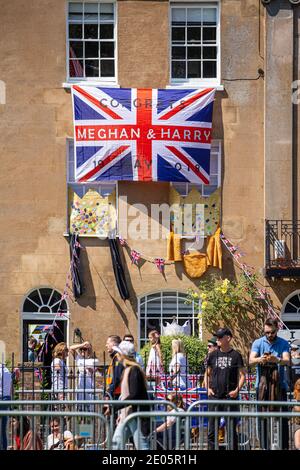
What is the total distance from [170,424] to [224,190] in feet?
44.6

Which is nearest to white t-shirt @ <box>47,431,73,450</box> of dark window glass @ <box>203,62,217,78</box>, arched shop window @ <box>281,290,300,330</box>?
arched shop window @ <box>281,290,300,330</box>

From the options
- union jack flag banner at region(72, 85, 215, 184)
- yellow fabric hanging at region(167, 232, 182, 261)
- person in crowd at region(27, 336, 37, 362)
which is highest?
union jack flag banner at region(72, 85, 215, 184)

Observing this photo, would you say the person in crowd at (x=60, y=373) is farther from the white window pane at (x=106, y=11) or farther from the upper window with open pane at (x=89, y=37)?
the white window pane at (x=106, y=11)

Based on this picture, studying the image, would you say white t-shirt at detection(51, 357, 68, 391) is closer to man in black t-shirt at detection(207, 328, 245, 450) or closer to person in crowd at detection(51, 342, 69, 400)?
person in crowd at detection(51, 342, 69, 400)

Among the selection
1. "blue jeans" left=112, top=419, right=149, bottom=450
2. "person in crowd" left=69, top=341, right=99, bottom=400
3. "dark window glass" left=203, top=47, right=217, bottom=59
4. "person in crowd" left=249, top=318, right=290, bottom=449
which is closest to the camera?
"blue jeans" left=112, top=419, right=149, bottom=450

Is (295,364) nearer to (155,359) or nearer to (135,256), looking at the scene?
(155,359)

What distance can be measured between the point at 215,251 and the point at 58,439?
12.4m

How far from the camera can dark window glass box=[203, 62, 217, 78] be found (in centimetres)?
2933

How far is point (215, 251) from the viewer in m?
29.0

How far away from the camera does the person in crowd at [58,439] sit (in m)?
16.8

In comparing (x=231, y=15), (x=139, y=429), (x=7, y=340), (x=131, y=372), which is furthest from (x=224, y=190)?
(x=139, y=429)

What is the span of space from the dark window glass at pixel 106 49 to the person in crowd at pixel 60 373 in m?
7.69

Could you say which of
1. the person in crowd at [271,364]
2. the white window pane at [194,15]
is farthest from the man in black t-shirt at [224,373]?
the white window pane at [194,15]

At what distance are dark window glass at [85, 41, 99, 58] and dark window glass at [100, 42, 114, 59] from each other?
0.11 m
